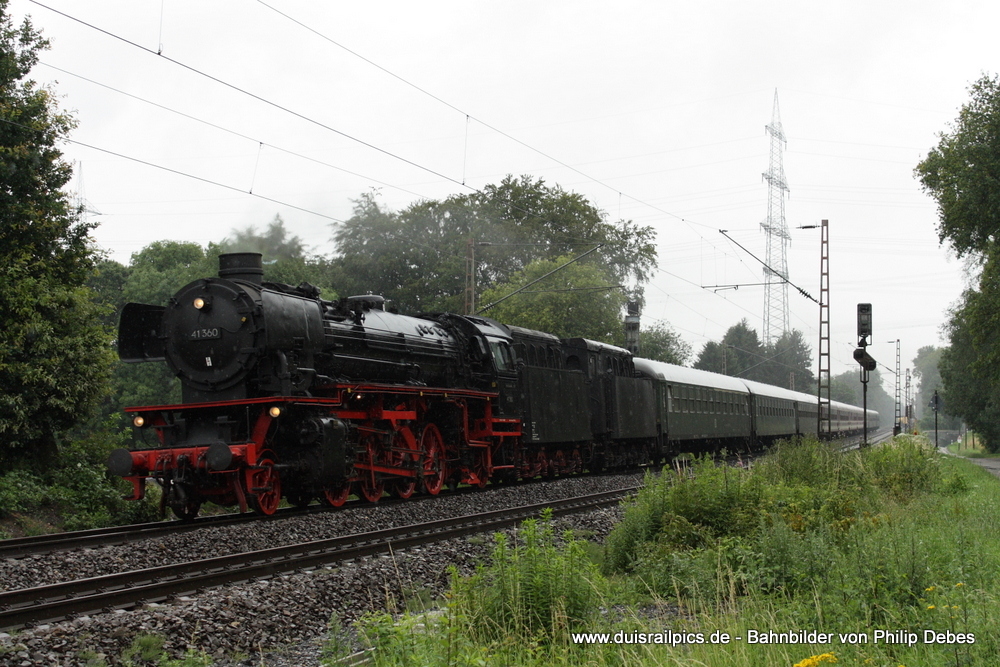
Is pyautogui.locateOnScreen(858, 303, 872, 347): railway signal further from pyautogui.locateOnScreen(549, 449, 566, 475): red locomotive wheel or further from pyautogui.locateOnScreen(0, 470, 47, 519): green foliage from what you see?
pyautogui.locateOnScreen(0, 470, 47, 519): green foliage

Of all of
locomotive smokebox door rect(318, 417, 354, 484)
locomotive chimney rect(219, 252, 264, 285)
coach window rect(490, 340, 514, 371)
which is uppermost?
locomotive chimney rect(219, 252, 264, 285)

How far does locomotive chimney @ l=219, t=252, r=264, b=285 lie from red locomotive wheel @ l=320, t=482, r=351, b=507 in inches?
138

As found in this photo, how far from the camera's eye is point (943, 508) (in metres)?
12.1

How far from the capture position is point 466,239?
5803cm

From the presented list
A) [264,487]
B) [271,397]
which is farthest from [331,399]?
[264,487]

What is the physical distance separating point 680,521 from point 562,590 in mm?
3532

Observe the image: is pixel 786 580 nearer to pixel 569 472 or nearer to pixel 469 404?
pixel 469 404

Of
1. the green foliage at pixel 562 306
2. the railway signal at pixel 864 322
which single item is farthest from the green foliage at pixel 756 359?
the railway signal at pixel 864 322

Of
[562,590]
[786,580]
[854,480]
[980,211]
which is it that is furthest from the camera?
[980,211]

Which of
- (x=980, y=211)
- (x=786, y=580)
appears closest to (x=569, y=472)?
(x=786, y=580)

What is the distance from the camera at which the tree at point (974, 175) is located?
30.3m

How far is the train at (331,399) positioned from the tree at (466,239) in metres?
A: 35.7

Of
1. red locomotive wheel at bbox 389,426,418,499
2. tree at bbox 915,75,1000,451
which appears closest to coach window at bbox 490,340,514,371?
red locomotive wheel at bbox 389,426,418,499

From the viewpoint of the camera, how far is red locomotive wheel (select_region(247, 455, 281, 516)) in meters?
12.5
